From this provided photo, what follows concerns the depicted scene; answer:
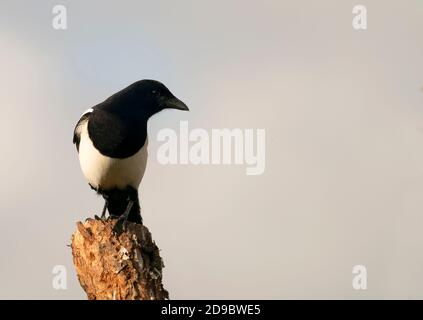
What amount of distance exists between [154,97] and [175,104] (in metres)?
0.20

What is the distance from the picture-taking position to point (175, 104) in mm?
6508

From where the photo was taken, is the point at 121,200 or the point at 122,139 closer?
the point at 122,139

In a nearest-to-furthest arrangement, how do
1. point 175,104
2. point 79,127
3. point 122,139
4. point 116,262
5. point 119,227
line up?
1. point 116,262
2. point 119,227
3. point 122,139
4. point 175,104
5. point 79,127

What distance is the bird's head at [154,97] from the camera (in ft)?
20.7

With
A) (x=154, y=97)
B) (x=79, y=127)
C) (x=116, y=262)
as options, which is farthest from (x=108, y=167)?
(x=116, y=262)

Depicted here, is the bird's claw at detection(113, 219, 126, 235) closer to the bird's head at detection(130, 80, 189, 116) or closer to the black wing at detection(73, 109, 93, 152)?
the bird's head at detection(130, 80, 189, 116)

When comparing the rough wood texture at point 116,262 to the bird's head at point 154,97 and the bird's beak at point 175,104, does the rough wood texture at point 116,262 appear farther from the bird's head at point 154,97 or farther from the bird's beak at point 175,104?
the bird's beak at point 175,104

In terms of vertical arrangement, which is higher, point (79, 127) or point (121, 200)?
point (79, 127)

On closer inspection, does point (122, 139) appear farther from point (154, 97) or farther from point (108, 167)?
point (154, 97)

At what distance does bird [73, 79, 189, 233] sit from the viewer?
6.24 m

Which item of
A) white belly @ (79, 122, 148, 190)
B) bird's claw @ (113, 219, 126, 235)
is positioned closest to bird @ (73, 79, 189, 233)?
white belly @ (79, 122, 148, 190)

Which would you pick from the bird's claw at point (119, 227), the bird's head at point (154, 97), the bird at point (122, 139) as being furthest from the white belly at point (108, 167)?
the bird's claw at point (119, 227)
